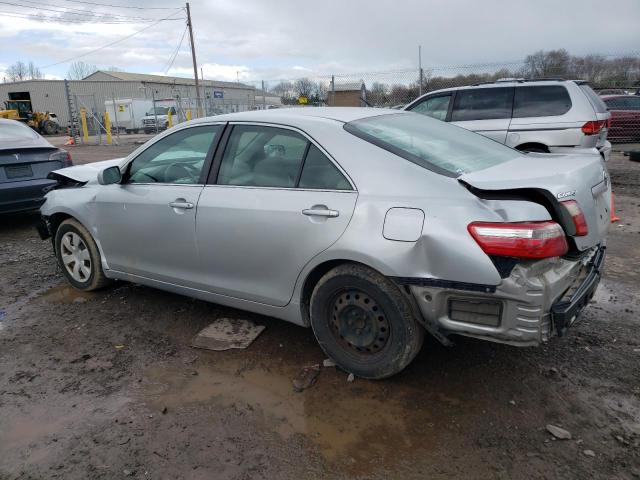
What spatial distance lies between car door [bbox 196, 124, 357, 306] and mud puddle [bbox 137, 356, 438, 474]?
535 mm

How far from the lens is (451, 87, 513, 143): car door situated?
818 cm

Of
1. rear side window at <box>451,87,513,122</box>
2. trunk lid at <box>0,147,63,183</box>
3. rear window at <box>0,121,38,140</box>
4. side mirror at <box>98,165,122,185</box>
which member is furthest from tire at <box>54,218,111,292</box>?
rear side window at <box>451,87,513,122</box>

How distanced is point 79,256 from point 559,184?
13.2 ft

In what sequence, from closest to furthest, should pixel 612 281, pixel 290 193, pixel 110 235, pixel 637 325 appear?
pixel 290 193, pixel 637 325, pixel 110 235, pixel 612 281

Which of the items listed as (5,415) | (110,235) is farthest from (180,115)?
(5,415)

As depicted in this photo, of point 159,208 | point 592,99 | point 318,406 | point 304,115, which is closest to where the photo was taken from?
point 318,406

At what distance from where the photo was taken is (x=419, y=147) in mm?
3109

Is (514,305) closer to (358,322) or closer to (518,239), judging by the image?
(518,239)

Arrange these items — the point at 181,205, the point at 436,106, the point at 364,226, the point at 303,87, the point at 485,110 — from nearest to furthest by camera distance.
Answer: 1. the point at 364,226
2. the point at 181,205
3. the point at 485,110
4. the point at 436,106
5. the point at 303,87

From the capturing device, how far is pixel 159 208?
149 inches

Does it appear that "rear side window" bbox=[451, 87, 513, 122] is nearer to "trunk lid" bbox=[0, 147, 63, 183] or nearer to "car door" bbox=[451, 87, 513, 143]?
"car door" bbox=[451, 87, 513, 143]

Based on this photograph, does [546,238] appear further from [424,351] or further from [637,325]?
[637,325]

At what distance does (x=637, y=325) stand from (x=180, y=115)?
22743mm

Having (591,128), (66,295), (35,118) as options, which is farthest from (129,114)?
(66,295)
